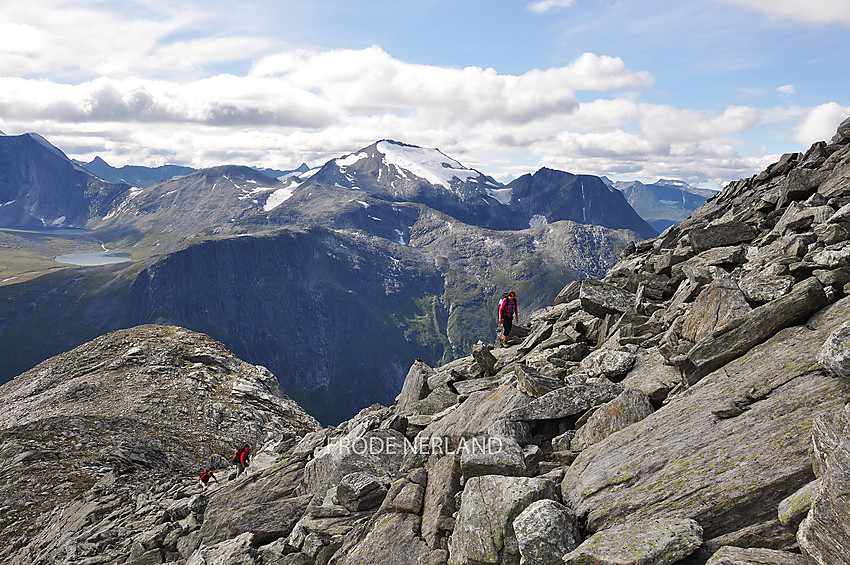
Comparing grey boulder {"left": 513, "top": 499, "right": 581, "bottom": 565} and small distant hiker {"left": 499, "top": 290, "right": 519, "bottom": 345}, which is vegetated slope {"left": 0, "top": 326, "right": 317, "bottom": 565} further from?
grey boulder {"left": 513, "top": 499, "right": 581, "bottom": 565}

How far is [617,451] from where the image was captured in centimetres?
1522

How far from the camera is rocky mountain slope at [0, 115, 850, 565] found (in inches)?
469

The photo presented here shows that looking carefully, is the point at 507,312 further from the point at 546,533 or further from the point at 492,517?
the point at 546,533

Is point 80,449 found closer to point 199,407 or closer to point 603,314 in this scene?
point 199,407

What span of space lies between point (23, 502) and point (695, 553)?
40.4 metres

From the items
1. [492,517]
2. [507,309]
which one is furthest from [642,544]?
[507,309]

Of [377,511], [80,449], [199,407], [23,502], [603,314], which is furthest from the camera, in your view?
[199,407]

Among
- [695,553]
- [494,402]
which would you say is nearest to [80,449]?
[494,402]

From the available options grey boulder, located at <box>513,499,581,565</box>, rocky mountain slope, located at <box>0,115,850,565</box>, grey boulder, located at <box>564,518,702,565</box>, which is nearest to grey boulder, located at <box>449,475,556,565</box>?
rocky mountain slope, located at <box>0,115,850,565</box>

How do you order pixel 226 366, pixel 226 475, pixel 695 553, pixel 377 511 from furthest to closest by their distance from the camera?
1. pixel 226 366
2. pixel 226 475
3. pixel 377 511
4. pixel 695 553

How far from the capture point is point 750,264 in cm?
2459

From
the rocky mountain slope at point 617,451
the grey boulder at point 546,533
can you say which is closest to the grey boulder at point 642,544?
the rocky mountain slope at point 617,451

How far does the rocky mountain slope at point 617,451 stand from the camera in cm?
1191

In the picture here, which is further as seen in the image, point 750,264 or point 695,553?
point 750,264
